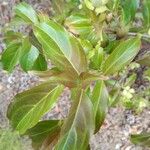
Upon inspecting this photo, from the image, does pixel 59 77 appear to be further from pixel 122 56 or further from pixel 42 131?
pixel 42 131

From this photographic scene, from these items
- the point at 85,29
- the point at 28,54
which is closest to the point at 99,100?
the point at 85,29

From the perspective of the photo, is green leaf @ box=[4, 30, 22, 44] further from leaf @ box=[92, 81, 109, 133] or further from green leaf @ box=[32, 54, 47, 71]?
leaf @ box=[92, 81, 109, 133]

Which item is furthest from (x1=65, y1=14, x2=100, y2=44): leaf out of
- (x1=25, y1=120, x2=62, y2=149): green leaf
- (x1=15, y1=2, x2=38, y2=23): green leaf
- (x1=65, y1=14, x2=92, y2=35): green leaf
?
(x1=25, y1=120, x2=62, y2=149): green leaf

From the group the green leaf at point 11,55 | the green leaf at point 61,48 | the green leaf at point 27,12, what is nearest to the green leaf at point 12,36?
the green leaf at point 11,55

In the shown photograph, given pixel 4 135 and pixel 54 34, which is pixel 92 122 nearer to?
pixel 54 34

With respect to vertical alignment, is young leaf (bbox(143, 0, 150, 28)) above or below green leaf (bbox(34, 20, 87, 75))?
below

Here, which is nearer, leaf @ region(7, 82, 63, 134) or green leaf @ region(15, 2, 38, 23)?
leaf @ region(7, 82, 63, 134)

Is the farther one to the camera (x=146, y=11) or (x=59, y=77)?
(x=146, y=11)

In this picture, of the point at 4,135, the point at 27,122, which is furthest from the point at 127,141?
the point at 27,122
